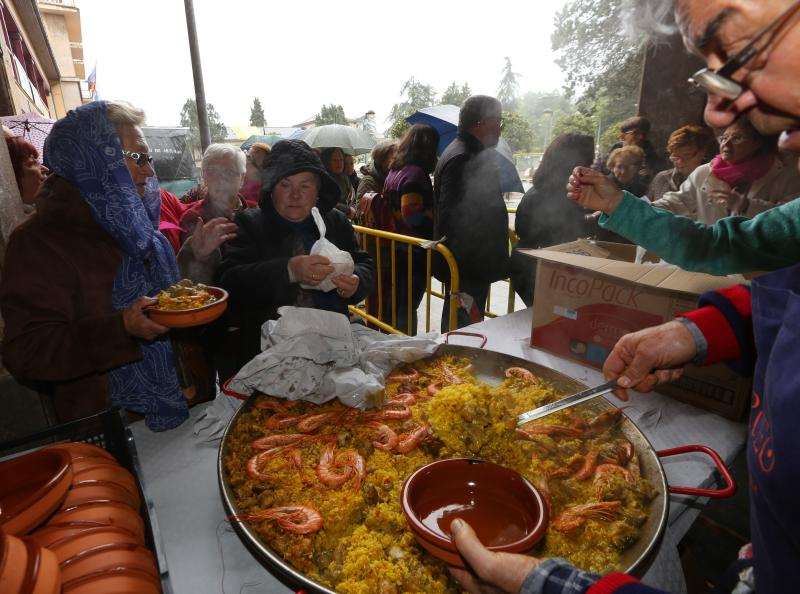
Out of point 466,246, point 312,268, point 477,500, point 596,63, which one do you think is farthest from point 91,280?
point 596,63

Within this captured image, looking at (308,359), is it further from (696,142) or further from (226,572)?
(696,142)

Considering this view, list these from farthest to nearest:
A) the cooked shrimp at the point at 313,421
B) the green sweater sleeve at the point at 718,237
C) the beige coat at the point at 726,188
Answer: the beige coat at the point at 726,188
the green sweater sleeve at the point at 718,237
the cooked shrimp at the point at 313,421

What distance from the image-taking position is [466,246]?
14.3 ft

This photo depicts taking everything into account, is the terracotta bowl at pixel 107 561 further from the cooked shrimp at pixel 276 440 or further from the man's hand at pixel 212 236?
the man's hand at pixel 212 236

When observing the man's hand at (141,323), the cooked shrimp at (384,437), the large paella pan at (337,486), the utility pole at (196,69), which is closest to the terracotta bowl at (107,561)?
the large paella pan at (337,486)

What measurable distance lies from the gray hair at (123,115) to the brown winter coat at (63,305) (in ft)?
1.43

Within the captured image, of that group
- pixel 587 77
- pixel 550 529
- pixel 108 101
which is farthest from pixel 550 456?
pixel 587 77

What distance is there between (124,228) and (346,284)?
48.2 inches

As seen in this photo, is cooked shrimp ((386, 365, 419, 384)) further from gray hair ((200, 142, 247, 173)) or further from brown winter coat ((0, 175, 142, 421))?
gray hair ((200, 142, 247, 173))

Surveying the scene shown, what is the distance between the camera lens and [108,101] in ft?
7.48

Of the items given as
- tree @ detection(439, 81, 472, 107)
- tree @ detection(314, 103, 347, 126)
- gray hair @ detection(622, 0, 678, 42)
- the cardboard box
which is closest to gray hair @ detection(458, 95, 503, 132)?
the cardboard box

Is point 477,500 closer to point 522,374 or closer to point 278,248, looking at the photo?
point 522,374

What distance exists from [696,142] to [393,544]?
218 inches

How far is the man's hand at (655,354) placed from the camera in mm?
1610
